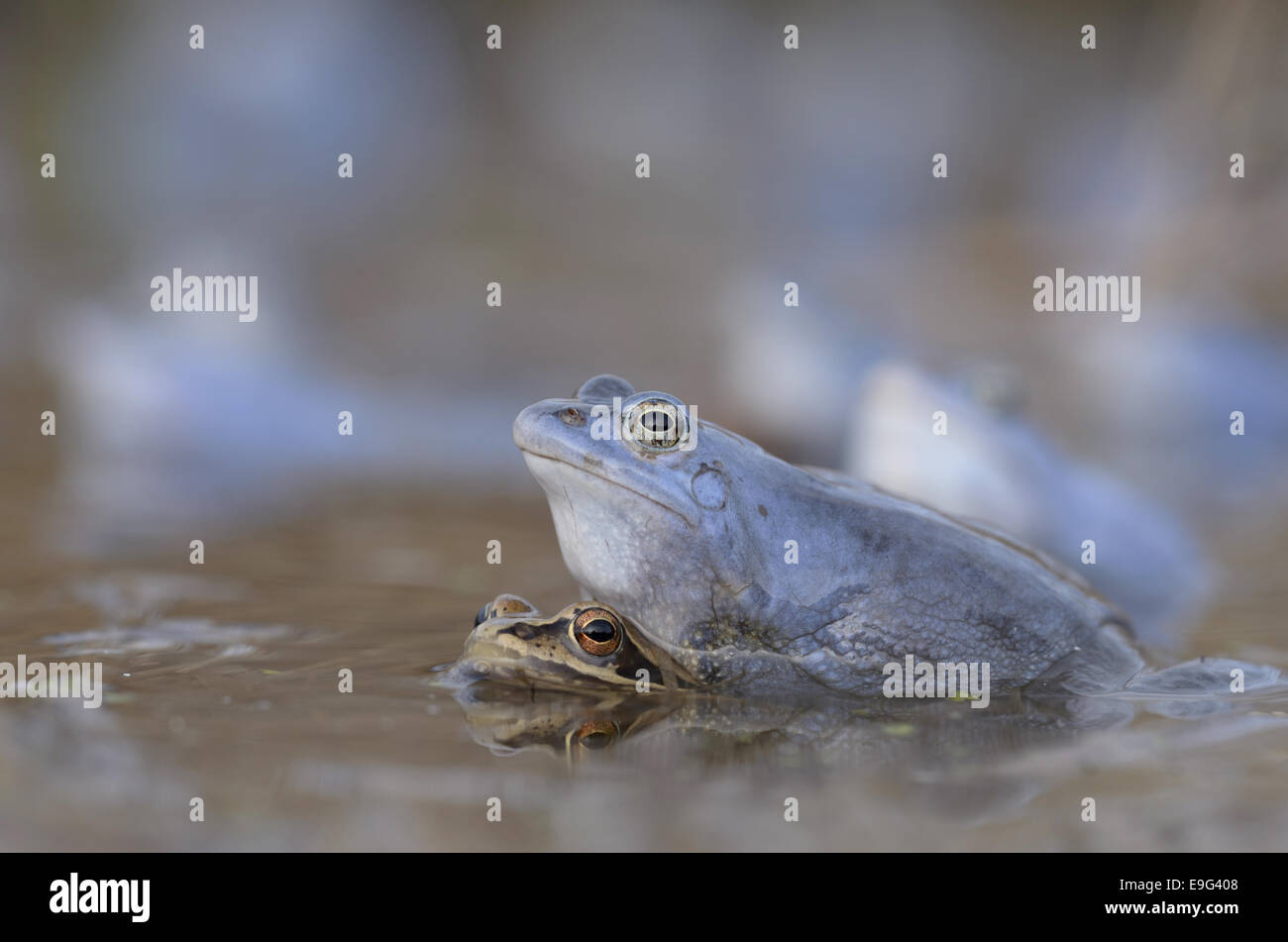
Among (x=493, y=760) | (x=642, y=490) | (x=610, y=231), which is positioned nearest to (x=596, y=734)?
(x=493, y=760)

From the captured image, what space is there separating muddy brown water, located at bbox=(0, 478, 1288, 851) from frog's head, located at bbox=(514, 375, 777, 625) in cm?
40

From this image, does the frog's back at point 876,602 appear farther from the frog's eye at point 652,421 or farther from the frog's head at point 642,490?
the frog's eye at point 652,421

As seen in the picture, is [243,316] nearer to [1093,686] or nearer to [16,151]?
[16,151]

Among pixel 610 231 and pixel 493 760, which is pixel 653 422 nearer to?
pixel 493 760

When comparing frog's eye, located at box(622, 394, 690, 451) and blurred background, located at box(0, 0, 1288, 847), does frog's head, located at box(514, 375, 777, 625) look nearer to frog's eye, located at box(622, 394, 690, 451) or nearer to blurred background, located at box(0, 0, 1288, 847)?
frog's eye, located at box(622, 394, 690, 451)

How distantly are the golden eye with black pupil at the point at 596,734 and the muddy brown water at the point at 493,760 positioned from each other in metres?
0.01

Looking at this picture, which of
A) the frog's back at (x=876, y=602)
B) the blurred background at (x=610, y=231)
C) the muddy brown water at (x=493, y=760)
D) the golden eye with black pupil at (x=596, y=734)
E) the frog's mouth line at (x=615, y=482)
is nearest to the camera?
the muddy brown water at (x=493, y=760)

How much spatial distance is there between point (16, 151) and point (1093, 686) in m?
10.9

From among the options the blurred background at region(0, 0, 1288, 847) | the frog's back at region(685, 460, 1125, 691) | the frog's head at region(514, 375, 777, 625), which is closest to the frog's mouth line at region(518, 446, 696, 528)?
the frog's head at region(514, 375, 777, 625)

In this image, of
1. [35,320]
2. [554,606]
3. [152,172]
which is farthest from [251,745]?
[152,172]

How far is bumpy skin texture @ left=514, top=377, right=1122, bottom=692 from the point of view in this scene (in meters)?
3.67

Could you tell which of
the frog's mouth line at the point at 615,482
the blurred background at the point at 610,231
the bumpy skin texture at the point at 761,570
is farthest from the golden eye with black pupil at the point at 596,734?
the blurred background at the point at 610,231

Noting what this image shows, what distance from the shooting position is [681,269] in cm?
1120

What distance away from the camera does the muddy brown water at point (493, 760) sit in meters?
2.68
